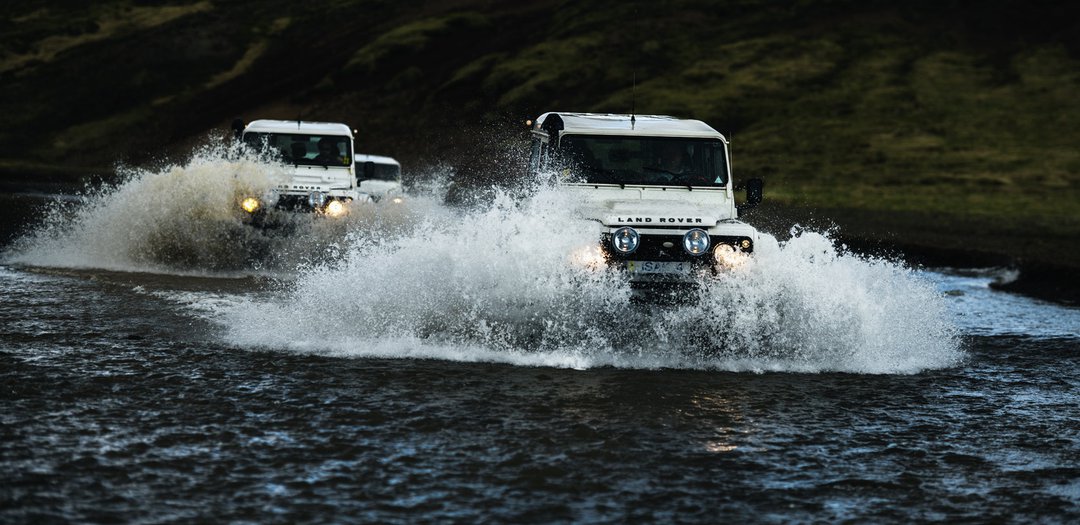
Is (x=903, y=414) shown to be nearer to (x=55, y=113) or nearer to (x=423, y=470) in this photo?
(x=423, y=470)

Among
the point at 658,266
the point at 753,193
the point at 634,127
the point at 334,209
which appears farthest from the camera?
the point at 334,209

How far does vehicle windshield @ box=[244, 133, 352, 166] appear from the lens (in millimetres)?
18359

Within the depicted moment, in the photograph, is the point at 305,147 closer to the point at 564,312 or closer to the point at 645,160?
the point at 645,160

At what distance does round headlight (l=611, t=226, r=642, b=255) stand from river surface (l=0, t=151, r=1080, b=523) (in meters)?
0.26

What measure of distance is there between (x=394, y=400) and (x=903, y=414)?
3368 millimetres

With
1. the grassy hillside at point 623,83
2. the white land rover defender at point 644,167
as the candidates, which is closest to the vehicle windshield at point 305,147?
the white land rover defender at point 644,167

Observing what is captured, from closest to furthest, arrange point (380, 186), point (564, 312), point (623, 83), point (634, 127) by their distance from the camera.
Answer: point (564, 312) < point (634, 127) < point (380, 186) < point (623, 83)

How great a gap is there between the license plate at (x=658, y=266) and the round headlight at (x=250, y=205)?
8.09 m

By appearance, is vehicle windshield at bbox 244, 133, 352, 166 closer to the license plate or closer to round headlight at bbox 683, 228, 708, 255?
the license plate

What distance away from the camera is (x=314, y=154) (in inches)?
732

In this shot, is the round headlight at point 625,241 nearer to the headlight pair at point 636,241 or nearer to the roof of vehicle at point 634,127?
the headlight pair at point 636,241

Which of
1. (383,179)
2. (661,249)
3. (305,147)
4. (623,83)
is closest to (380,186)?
(383,179)

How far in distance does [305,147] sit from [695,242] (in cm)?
962

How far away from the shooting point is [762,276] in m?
10.3
